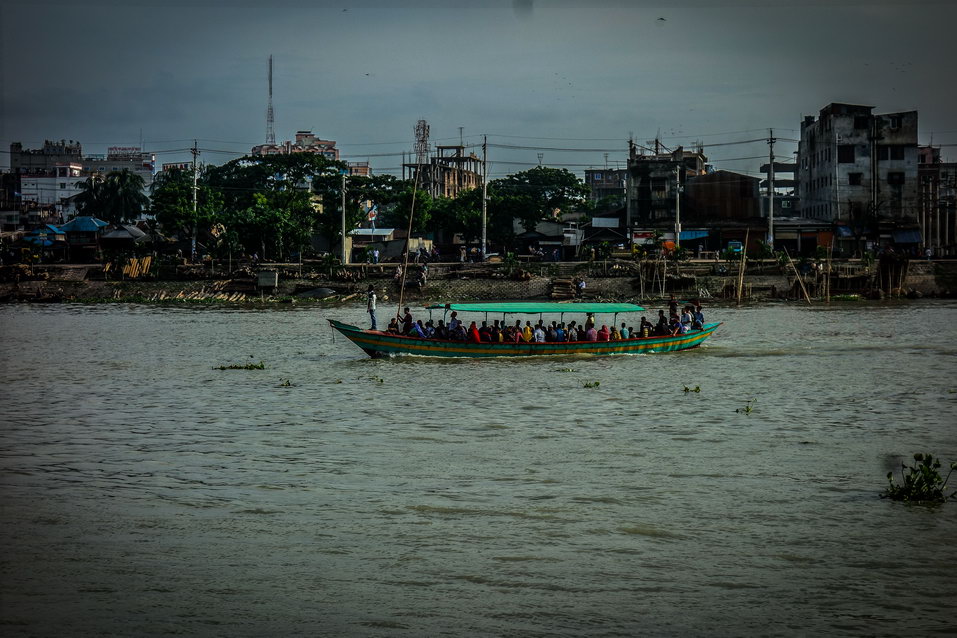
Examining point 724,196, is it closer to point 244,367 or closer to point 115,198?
point 244,367

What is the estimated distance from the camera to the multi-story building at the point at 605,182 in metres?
126

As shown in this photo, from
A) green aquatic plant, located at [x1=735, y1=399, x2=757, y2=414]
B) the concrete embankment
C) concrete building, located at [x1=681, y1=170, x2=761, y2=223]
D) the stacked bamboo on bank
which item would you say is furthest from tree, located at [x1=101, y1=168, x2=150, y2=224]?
green aquatic plant, located at [x1=735, y1=399, x2=757, y2=414]

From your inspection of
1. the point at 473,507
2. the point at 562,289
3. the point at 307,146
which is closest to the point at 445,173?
the point at 307,146

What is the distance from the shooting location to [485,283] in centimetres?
5584

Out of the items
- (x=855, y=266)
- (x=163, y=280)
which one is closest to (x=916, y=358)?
(x=855, y=266)

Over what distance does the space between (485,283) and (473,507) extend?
45.0 meters

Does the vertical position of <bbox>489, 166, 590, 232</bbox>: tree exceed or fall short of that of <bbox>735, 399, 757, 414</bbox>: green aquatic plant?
it exceeds it

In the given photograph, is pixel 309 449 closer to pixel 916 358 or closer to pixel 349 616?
pixel 349 616

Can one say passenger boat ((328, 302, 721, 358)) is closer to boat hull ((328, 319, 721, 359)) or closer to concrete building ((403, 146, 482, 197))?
boat hull ((328, 319, 721, 359))

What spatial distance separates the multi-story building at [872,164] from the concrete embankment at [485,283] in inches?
400

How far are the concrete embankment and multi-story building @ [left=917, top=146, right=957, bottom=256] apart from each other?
13.5m

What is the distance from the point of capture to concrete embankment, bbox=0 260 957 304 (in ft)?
176

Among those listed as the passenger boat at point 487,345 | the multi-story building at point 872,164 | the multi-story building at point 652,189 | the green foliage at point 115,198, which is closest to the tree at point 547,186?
the multi-story building at point 652,189

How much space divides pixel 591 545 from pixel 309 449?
6342mm
